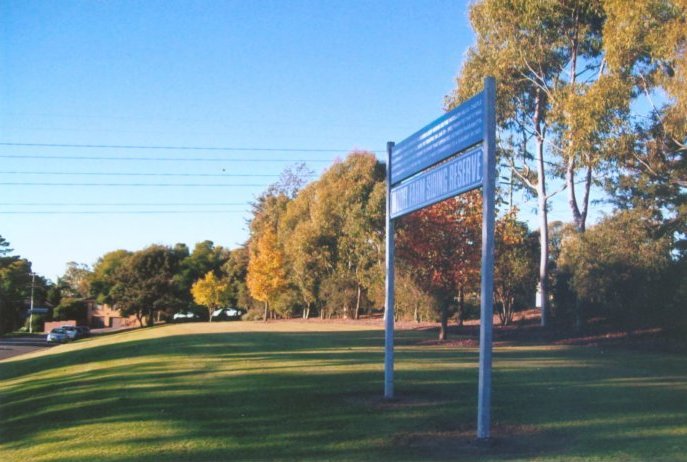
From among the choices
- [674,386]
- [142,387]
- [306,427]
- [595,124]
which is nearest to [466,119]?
[306,427]

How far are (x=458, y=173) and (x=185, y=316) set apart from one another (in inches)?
3490

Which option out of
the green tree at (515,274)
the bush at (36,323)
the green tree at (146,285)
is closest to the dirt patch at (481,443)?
the green tree at (515,274)

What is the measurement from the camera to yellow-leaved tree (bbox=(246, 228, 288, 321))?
2731 inches

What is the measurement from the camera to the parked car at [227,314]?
9354 cm

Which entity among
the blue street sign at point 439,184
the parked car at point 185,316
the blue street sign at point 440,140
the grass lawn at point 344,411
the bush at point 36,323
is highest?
the blue street sign at point 440,140

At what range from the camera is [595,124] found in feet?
89.7

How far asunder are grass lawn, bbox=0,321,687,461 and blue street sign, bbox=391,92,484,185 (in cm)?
423

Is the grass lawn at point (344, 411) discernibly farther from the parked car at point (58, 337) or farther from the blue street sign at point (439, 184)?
the parked car at point (58, 337)

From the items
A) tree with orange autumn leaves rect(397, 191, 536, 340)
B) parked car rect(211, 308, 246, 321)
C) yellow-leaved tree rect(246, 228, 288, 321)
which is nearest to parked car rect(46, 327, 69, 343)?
yellow-leaved tree rect(246, 228, 288, 321)

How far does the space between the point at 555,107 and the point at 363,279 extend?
90.3 ft

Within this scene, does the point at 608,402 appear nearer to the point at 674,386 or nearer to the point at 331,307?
the point at 674,386

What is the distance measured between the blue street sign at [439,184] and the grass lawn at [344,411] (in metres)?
3.55

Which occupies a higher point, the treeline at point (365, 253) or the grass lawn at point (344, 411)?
the treeline at point (365, 253)

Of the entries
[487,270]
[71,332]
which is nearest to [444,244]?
[487,270]
